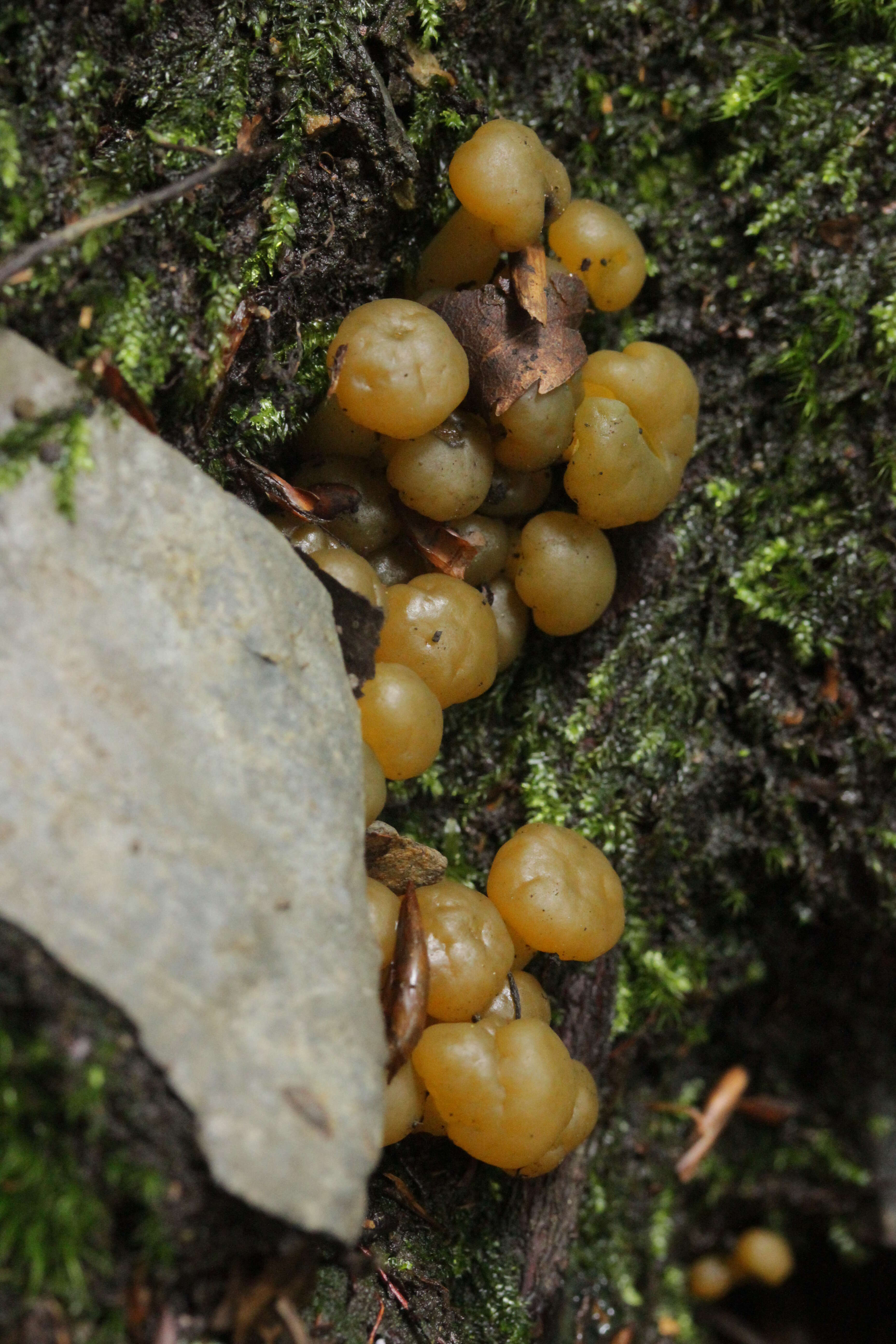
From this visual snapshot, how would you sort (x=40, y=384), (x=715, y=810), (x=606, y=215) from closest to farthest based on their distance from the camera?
(x=40, y=384), (x=606, y=215), (x=715, y=810)

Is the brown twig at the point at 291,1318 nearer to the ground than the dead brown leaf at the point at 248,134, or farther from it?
nearer to the ground

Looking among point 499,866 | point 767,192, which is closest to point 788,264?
point 767,192

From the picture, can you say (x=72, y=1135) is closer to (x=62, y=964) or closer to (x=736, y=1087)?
(x=62, y=964)

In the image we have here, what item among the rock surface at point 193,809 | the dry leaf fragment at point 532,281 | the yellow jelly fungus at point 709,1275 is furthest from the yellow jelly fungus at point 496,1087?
the yellow jelly fungus at point 709,1275

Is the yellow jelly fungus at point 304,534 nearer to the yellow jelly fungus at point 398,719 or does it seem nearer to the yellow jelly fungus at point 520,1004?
the yellow jelly fungus at point 398,719

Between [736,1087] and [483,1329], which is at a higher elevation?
[483,1329]

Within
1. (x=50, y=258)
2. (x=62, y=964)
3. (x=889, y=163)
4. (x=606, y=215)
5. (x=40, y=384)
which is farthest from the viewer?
(x=889, y=163)
